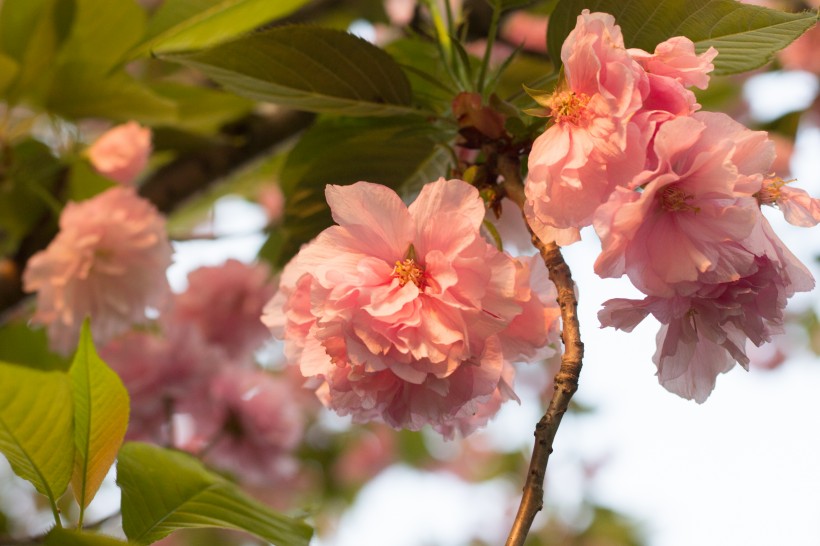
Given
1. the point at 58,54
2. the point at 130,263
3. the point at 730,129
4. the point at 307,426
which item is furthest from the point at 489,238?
the point at 307,426

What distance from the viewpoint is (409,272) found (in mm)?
463

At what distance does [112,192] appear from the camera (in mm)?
902

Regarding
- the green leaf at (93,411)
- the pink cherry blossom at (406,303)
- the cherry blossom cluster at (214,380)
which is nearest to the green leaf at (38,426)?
the green leaf at (93,411)

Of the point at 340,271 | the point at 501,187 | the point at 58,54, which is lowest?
the point at 340,271

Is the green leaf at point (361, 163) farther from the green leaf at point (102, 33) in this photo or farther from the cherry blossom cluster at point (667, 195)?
the green leaf at point (102, 33)

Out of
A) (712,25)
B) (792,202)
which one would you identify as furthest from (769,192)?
(712,25)

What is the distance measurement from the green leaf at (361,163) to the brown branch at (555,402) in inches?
8.1

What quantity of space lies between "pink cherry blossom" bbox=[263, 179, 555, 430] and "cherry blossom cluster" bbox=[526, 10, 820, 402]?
0.15 ft

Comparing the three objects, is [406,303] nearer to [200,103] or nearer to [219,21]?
[219,21]

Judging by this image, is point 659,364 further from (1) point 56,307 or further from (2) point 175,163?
(2) point 175,163

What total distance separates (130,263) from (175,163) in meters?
0.27

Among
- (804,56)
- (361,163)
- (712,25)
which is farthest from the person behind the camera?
(804,56)

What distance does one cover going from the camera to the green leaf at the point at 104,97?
0.94 m

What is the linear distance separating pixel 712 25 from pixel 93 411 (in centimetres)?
43
